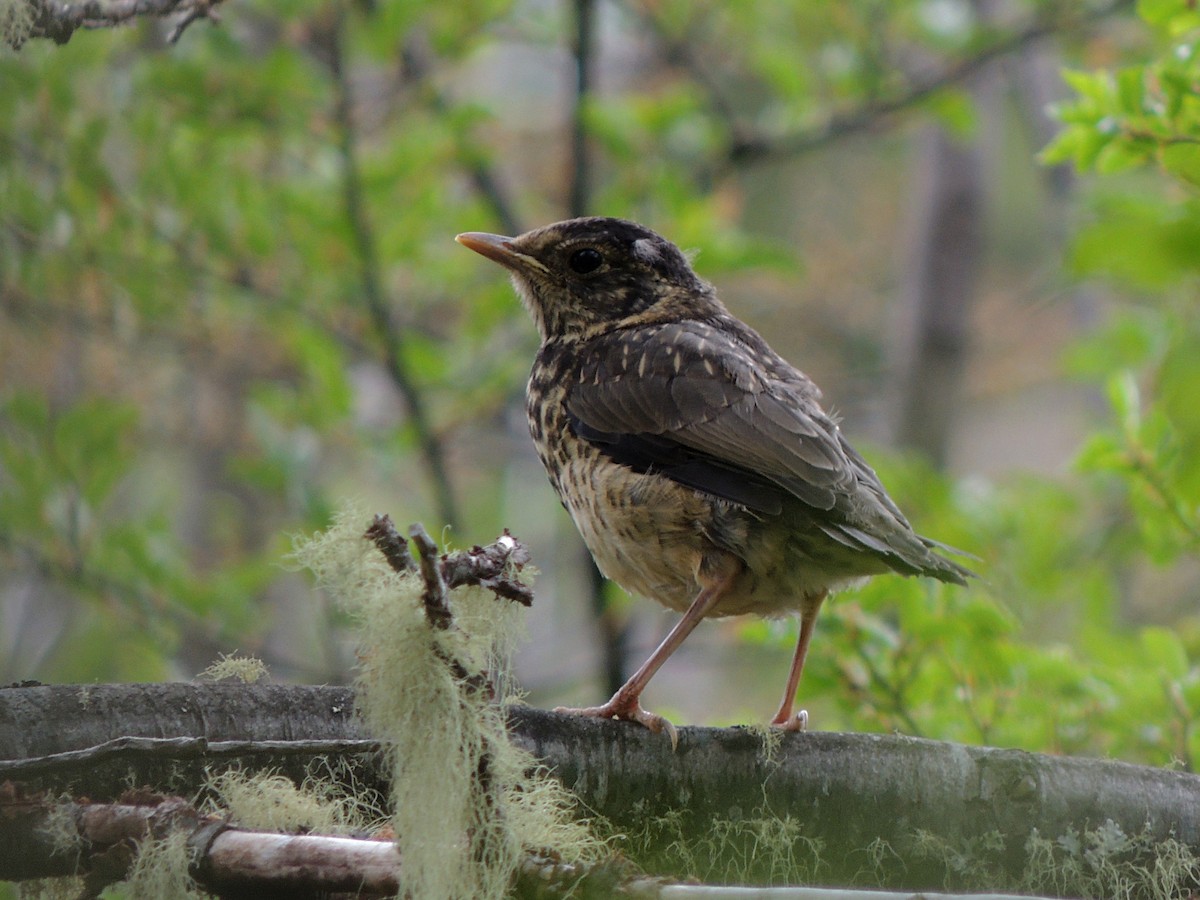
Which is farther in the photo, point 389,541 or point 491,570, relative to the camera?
point 491,570

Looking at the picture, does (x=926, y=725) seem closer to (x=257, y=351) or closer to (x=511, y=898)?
(x=511, y=898)

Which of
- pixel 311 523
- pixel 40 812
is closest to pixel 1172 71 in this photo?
pixel 40 812

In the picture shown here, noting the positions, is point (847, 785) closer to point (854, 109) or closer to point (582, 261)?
point (582, 261)

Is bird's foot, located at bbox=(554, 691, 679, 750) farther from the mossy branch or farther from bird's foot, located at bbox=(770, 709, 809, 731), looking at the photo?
bird's foot, located at bbox=(770, 709, 809, 731)

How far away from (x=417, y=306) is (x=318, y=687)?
13.2 feet

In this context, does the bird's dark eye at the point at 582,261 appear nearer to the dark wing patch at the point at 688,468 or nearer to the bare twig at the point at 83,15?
the dark wing patch at the point at 688,468

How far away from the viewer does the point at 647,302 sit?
359 centimetres

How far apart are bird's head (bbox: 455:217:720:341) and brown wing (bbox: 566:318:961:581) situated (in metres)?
0.20

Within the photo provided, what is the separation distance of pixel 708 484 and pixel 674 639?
340mm

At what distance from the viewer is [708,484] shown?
2.79 m

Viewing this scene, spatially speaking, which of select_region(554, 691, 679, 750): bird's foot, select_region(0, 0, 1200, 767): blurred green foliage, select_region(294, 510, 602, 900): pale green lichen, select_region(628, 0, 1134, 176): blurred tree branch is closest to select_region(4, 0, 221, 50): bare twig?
select_region(294, 510, 602, 900): pale green lichen

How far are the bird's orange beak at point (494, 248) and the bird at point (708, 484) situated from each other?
2 cm

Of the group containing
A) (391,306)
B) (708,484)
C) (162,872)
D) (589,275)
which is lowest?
(162,872)

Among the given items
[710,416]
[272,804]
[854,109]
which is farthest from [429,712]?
[854,109]
